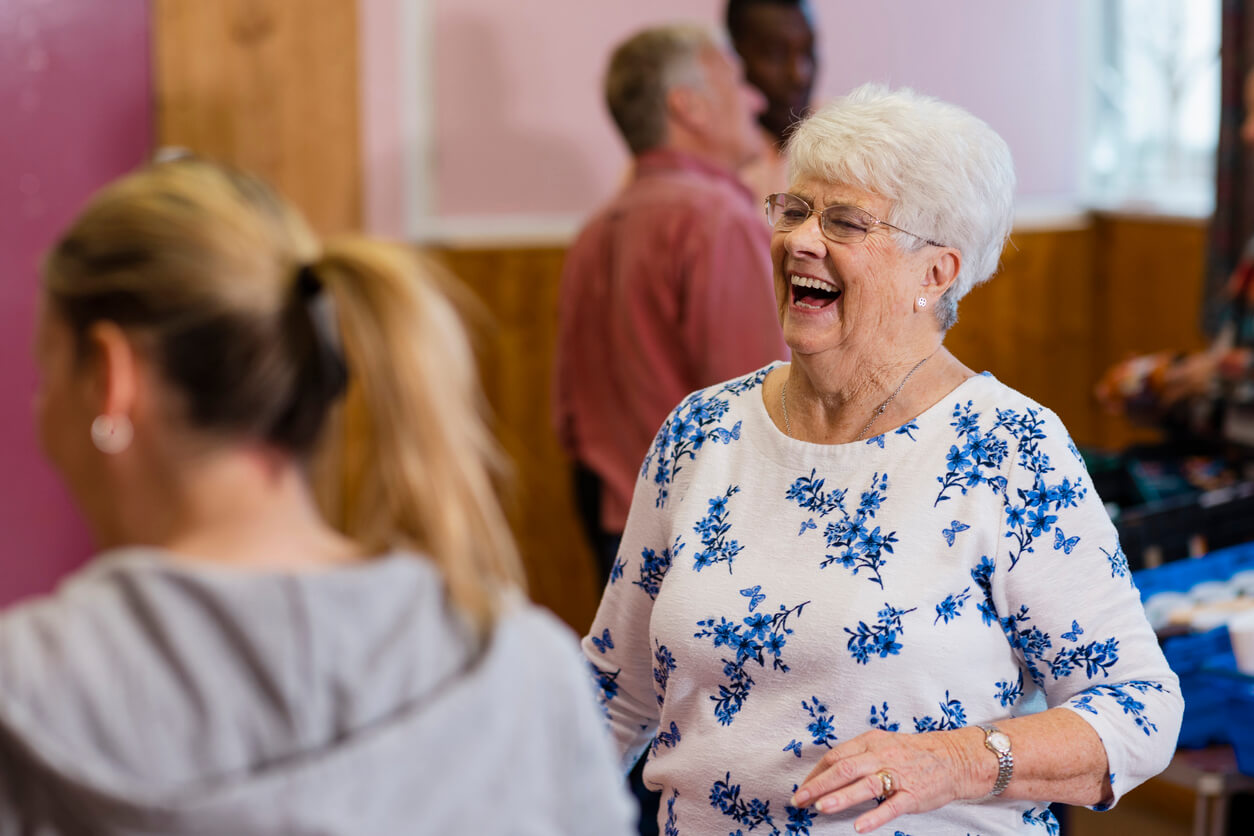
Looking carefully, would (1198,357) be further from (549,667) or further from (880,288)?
(549,667)

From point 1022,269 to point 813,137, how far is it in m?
3.18

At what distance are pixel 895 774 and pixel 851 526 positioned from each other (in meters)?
0.31

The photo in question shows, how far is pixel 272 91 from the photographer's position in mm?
3703

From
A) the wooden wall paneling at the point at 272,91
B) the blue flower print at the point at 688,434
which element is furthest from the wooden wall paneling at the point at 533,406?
the blue flower print at the point at 688,434

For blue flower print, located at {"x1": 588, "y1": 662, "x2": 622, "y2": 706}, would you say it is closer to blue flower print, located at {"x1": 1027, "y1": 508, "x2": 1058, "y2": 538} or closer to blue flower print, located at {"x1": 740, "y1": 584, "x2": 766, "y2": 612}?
blue flower print, located at {"x1": 740, "y1": 584, "x2": 766, "y2": 612}

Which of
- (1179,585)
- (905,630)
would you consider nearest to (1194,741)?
(1179,585)

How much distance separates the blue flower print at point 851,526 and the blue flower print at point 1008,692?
0.18 m

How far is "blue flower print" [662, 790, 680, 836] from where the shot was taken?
1658 mm

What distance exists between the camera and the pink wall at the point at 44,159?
3400 mm

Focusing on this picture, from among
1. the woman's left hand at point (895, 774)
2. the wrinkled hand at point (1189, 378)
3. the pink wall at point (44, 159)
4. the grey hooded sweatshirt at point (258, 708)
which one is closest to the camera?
the grey hooded sweatshirt at point (258, 708)

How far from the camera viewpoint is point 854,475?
1.67 m

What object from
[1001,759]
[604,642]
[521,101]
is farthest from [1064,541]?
[521,101]

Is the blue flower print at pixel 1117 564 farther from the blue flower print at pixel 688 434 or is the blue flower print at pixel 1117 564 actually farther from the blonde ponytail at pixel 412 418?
the blonde ponytail at pixel 412 418

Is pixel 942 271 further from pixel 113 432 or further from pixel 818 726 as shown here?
pixel 113 432
